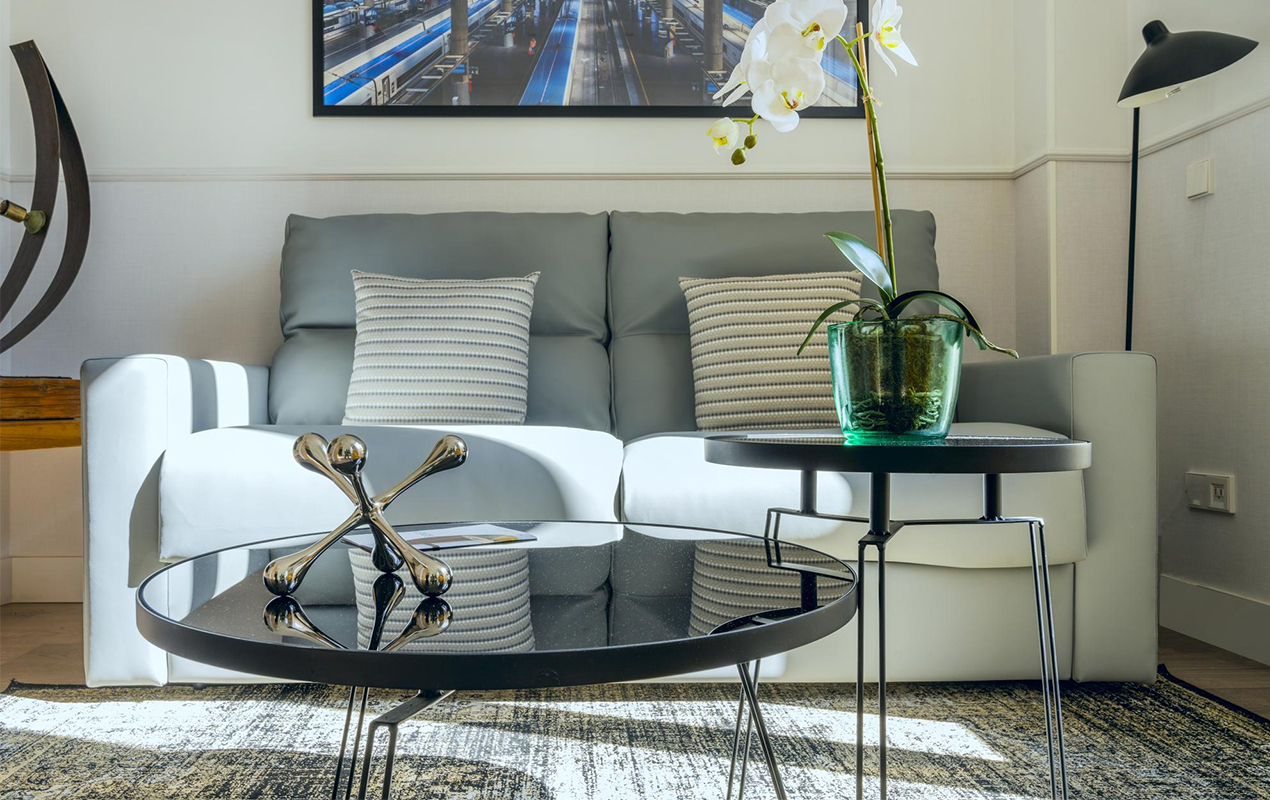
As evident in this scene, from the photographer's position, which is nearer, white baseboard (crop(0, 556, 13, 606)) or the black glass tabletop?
the black glass tabletop

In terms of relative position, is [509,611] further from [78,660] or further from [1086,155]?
[1086,155]

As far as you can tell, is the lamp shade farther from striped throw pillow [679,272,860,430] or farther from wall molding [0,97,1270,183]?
striped throw pillow [679,272,860,430]

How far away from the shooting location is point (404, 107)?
107 inches

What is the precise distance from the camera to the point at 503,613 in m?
0.71

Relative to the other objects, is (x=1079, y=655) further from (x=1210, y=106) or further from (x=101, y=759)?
(x=101, y=759)

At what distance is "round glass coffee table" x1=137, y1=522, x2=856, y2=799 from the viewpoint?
1.88 ft

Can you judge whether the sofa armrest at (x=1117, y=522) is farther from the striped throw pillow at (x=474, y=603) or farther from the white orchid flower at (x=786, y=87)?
the striped throw pillow at (x=474, y=603)

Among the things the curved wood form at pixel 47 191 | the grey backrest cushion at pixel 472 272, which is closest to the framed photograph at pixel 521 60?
the grey backrest cushion at pixel 472 272

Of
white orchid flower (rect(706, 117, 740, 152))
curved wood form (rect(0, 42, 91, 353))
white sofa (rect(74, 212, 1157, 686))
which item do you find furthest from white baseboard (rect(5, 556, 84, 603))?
white orchid flower (rect(706, 117, 740, 152))

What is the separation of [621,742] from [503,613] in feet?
2.80

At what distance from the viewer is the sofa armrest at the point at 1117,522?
1.67m

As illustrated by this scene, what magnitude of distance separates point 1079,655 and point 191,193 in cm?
251

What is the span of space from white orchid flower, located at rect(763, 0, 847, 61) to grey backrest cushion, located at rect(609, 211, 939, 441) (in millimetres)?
1277

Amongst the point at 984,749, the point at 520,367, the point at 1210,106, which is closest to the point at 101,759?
the point at 520,367
